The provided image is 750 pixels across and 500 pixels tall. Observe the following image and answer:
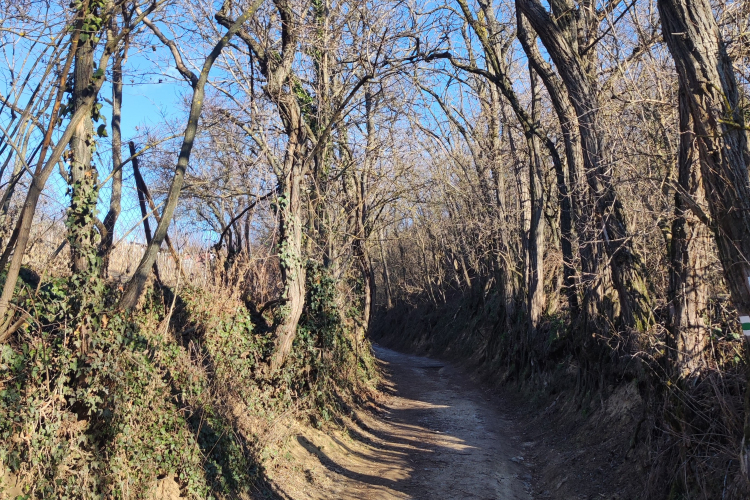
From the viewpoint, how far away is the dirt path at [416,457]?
27.5 feet

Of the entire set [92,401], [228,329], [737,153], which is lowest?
[92,401]

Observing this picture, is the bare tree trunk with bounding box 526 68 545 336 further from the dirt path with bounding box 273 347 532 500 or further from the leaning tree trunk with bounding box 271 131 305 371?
the leaning tree trunk with bounding box 271 131 305 371

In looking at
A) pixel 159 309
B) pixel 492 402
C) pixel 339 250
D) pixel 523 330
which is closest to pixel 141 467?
pixel 159 309

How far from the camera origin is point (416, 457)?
33.7ft

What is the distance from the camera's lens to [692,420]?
6258 mm

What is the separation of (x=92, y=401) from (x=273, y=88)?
642 cm

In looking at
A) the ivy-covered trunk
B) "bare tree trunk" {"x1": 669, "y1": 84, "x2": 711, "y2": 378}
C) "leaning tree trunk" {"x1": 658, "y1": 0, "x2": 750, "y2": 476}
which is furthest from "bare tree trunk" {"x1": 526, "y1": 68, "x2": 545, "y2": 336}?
the ivy-covered trunk

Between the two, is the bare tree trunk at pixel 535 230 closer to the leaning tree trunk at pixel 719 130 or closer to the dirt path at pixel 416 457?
the dirt path at pixel 416 457

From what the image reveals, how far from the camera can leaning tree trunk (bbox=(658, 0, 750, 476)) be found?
4711 millimetres

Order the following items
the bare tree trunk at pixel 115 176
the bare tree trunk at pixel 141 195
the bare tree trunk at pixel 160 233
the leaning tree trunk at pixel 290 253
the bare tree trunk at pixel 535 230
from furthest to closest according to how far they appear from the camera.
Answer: the bare tree trunk at pixel 535 230 < the leaning tree trunk at pixel 290 253 < the bare tree trunk at pixel 141 195 < the bare tree trunk at pixel 115 176 < the bare tree trunk at pixel 160 233

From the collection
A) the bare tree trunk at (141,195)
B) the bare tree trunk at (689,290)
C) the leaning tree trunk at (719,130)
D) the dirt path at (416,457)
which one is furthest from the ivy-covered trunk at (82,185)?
the bare tree trunk at (689,290)

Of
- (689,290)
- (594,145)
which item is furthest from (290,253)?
(689,290)

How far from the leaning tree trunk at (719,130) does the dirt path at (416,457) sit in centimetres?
465

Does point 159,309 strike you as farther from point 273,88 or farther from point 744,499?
point 744,499
